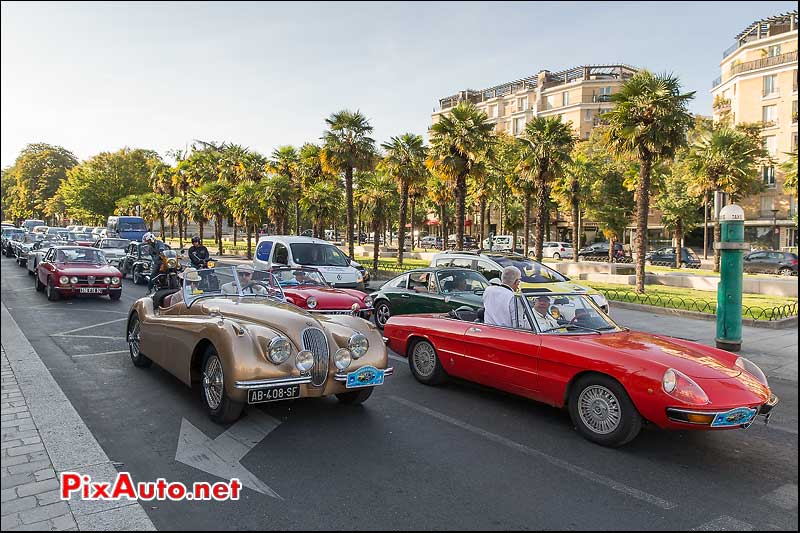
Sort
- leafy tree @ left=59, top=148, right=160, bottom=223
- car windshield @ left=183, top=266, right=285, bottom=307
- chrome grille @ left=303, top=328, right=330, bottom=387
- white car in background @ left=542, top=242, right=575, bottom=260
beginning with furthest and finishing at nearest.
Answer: leafy tree @ left=59, top=148, right=160, bottom=223, white car in background @ left=542, top=242, right=575, bottom=260, car windshield @ left=183, top=266, right=285, bottom=307, chrome grille @ left=303, top=328, right=330, bottom=387

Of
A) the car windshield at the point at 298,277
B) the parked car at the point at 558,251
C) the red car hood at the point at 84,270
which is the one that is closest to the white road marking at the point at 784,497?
the car windshield at the point at 298,277

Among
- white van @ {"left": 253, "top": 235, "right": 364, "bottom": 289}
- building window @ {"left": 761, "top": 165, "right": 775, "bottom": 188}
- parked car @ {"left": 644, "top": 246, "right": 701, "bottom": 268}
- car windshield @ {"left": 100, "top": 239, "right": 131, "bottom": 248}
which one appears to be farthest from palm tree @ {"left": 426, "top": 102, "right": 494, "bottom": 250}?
building window @ {"left": 761, "top": 165, "right": 775, "bottom": 188}

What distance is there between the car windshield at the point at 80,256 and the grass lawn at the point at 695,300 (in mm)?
16120

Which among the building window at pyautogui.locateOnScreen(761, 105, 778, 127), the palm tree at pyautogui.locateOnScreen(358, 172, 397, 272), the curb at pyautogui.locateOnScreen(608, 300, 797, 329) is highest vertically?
the building window at pyautogui.locateOnScreen(761, 105, 778, 127)

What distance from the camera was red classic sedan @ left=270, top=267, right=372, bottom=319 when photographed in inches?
408

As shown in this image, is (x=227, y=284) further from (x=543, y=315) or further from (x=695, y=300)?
(x=695, y=300)

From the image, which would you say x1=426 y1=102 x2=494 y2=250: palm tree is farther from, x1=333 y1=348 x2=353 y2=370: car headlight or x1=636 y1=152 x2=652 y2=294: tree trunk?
x1=333 y1=348 x2=353 y2=370: car headlight

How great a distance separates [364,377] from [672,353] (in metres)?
3.07

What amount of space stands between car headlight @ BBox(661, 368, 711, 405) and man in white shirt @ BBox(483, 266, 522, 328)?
6.30 ft

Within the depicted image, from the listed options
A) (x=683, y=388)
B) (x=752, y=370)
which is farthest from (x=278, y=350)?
(x=752, y=370)

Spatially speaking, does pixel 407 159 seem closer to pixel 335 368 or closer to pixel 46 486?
pixel 335 368

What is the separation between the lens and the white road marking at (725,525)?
3.76 metres

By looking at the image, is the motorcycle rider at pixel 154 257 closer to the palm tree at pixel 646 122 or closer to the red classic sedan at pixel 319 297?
the red classic sedan at pixel 319 297

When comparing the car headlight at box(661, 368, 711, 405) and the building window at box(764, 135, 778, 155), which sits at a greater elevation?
the building window at box(764, 135, 778, 155)
